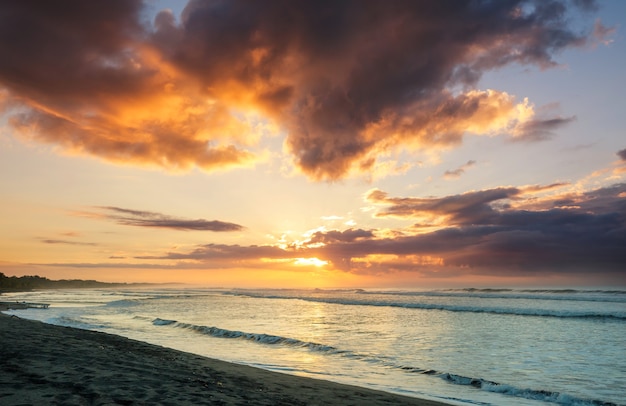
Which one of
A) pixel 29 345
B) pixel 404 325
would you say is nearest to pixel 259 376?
pixel 29 345

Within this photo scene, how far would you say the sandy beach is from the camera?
8.29 metres

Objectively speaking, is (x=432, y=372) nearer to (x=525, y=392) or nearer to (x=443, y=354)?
(x=525, y=392)

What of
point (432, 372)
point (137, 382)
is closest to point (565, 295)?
point (432, 372)

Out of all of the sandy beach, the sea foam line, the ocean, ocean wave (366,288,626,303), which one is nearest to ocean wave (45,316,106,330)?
the ocean

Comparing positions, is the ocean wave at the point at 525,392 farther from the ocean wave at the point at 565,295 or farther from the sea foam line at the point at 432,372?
the ocean wave at the point at 565,295

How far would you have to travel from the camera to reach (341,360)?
19234 mm

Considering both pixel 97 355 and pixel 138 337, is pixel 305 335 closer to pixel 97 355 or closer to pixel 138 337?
pixel 138 337

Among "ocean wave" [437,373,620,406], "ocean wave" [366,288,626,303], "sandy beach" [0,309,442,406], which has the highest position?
"sandy beach" [0,309,442,406]

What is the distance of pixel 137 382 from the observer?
10008 mm

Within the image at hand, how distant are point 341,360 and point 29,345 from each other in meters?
12.6

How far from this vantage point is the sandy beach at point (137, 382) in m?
8.29

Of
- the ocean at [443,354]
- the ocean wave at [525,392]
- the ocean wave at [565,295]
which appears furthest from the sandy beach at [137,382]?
the ocean wave at [565,295]

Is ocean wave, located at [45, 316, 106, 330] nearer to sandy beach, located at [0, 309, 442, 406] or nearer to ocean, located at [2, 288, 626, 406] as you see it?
ocean, located at [2, 288, 626, 406]

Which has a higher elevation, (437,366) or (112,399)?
(112,399)
